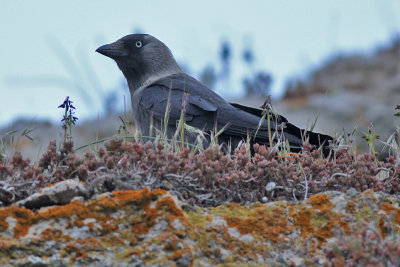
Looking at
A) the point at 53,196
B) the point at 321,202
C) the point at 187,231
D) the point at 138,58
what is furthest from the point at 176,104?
the point at 187,231

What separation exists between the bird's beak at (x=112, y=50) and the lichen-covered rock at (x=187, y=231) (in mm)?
4328

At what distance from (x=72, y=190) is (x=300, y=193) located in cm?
120

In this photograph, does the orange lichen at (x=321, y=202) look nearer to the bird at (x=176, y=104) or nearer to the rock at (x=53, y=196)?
the rock at (x=53, y=196)

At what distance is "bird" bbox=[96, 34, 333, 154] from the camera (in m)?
5.45

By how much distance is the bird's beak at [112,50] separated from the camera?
280 inches

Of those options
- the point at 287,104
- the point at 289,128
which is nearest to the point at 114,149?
the point at 289,128

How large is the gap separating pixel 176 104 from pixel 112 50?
1427mm

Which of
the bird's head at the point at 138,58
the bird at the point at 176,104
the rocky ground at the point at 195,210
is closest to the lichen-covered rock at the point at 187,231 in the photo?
the rocky ground at the point at 195,210

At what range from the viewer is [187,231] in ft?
9.07

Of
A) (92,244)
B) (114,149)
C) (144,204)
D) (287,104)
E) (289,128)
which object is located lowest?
(92,244)

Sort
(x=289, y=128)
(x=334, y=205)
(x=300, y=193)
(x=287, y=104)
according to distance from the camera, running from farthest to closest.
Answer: (x=287, y=104), (x=289, y=128), (x=300, y=193), (x=334, y=205)

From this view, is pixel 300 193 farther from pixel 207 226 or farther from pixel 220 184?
pixel 207 226

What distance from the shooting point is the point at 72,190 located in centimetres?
294

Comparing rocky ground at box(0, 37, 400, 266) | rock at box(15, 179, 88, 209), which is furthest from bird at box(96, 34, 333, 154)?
rock at box(15, 179, 88, 209)
